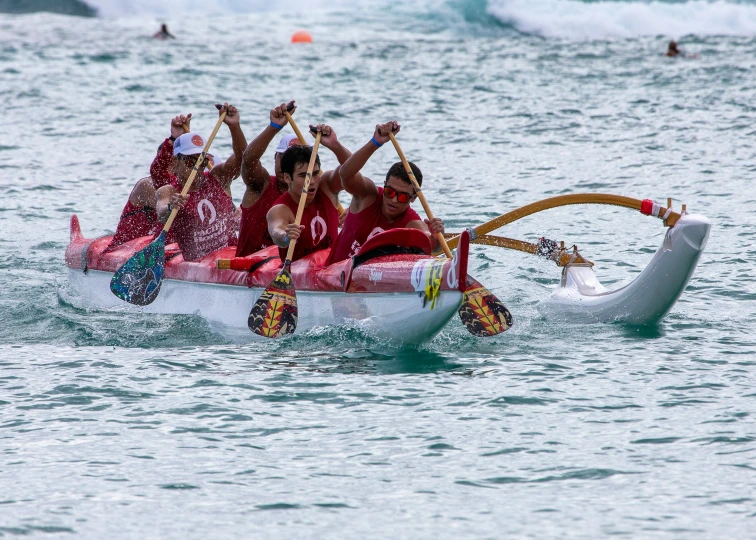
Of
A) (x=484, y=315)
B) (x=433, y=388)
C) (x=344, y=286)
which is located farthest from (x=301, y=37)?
(x=433, y=388)

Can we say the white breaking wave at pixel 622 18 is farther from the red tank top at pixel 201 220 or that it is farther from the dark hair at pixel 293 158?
the dark hair at pixel 293 158

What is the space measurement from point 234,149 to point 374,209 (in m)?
1.58

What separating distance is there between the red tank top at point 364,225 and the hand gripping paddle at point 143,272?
4.87 feet

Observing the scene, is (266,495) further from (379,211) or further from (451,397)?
(379,211)

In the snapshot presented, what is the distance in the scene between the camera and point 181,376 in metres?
7.24

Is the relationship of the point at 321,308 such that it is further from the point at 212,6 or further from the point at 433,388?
the point at 212,6

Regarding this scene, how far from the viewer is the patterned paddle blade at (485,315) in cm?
736

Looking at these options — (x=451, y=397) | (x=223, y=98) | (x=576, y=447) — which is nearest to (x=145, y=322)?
(x=451, y=397)

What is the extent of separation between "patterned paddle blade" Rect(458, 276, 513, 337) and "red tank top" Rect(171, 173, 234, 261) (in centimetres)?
257

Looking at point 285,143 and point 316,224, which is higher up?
point 285,143

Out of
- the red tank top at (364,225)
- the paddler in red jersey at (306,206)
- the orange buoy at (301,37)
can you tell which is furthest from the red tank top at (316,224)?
the orange buoy at (301,37)

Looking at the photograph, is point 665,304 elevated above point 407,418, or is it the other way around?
point 665,304

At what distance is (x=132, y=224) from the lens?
31.3ft

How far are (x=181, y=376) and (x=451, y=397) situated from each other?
1884 millimetres
